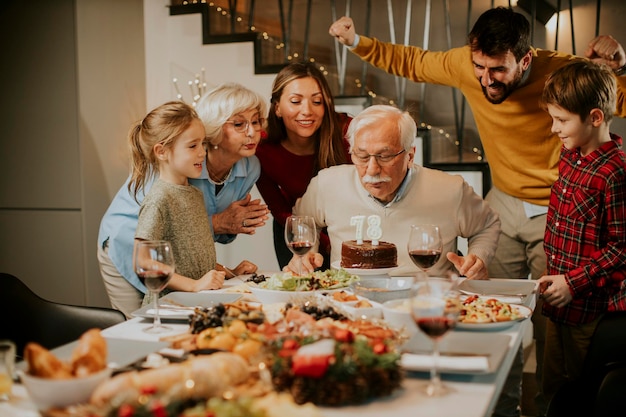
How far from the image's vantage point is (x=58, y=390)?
118 cm

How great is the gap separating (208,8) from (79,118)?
3.81ft

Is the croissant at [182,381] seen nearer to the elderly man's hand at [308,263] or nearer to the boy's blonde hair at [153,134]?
the elderly man's hand at [308,263]

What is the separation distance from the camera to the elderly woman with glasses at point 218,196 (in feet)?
9.43

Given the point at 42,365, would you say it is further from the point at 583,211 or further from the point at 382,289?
the point at 583,211

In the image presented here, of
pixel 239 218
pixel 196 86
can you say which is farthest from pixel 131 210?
pixel 196 86

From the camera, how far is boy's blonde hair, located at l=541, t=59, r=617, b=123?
8.54 ft

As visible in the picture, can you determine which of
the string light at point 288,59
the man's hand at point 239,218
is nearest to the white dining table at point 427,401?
the man's hand at point 239,218

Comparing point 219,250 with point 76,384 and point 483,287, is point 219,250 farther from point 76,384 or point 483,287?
point 76,384

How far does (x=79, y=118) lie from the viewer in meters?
4.70

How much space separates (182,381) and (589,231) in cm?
182

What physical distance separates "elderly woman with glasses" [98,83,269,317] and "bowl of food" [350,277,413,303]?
2.67 ft

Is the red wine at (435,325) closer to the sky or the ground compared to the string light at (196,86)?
closer to the ground

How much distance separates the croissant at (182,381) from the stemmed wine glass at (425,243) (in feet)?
2.94

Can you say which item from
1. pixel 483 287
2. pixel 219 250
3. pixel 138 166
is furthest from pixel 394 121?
pixel 219 250
